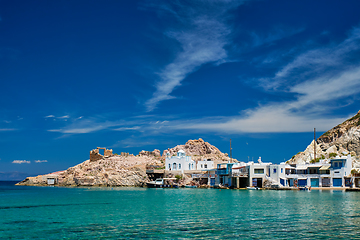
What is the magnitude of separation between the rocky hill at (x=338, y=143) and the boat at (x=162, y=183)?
154ft

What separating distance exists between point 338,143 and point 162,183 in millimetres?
66836

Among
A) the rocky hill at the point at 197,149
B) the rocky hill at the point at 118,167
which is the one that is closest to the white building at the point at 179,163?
the rocky hill at the point at 118,167

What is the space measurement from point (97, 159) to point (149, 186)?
4968 cm

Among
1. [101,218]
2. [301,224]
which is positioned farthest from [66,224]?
[301,224]

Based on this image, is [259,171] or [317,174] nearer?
[317,174]

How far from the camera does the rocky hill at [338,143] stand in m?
112

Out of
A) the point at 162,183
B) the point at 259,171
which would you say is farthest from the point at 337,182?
the point at 162,183

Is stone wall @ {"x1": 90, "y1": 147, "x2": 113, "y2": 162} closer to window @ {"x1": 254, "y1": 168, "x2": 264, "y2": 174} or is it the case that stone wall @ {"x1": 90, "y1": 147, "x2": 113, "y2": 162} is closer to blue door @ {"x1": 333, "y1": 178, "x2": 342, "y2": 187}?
window @ {"x1": 254, "y1": 168, "x2": 264, "y2": 174}

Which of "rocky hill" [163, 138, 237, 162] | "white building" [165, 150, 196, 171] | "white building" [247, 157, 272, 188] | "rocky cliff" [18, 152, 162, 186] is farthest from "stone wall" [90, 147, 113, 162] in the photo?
"white building" [247, 157, 272, 188]

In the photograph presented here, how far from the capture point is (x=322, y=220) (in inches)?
1239

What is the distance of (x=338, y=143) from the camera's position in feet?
392

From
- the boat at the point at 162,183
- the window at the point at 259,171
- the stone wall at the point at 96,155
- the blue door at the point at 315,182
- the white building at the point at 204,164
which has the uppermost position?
the stone wall at the point at 96,155

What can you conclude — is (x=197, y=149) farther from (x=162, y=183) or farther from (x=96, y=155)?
(x=96, y=155)

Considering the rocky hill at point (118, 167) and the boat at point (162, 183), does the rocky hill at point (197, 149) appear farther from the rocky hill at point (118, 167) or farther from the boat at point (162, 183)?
the boat at point (162, 183)
